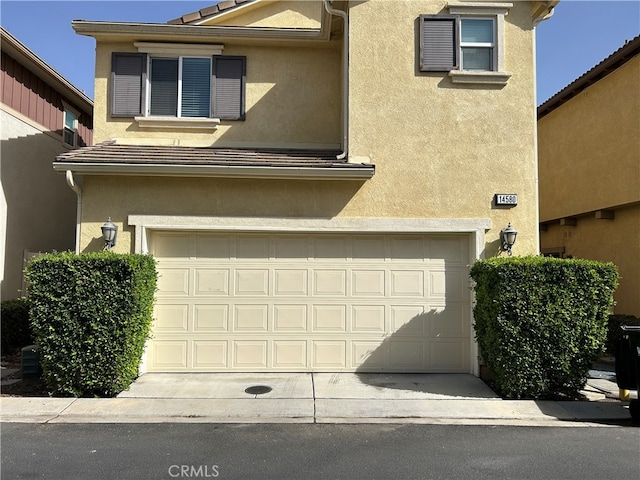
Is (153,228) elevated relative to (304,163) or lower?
lower

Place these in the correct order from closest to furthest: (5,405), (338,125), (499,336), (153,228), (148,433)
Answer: (148,433)
(5,405)
(499,336)
(153,228)
(338,125)

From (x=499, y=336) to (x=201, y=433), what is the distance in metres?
4.13

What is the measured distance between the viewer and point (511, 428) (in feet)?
18.2

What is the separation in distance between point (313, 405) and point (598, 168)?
→ 9213 mm

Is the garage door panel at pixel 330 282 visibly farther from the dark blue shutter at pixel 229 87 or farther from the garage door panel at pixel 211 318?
the dark blue shutter at pixel 229 87

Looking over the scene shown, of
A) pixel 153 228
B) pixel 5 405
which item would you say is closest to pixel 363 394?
pixel 153 228

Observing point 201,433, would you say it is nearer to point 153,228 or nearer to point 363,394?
point 363,394

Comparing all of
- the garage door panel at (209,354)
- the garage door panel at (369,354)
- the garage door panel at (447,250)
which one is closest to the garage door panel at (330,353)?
the garage door panel at (369,354)

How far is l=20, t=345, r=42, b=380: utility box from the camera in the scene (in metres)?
7.18

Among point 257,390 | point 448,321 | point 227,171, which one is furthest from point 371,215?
point 257,390

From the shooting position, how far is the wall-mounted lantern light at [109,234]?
7207 mm

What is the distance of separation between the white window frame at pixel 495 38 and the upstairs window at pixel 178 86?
399cm

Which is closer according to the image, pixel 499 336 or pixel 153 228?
pixel 499 336

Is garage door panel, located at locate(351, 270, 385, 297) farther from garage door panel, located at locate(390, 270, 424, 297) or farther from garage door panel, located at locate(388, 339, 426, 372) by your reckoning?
garage door panel, located at locate(388, 339, 426, 372)
